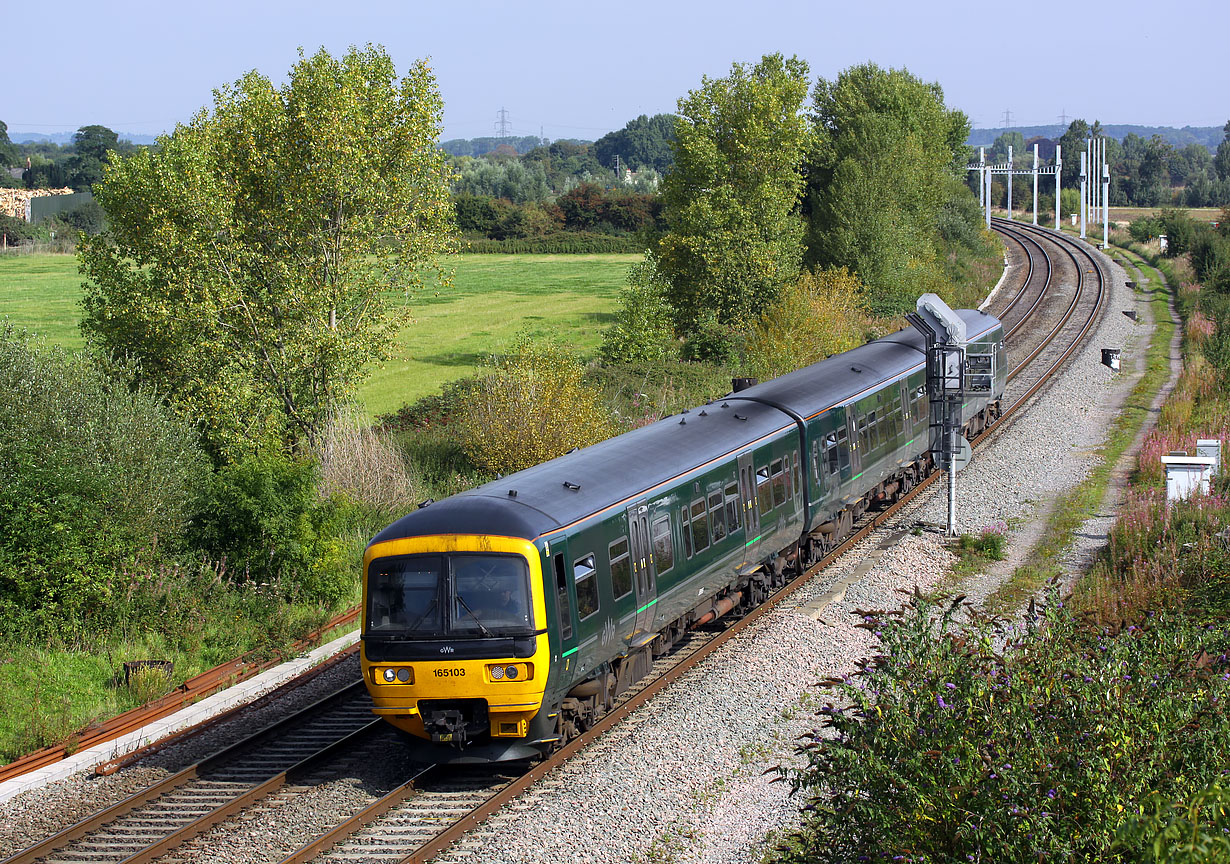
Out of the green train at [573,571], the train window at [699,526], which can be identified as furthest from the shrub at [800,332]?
the train window at [699,526]

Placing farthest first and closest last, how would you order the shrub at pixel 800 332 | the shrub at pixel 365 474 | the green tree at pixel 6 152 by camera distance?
1. the green tree at pixel 6 152
2. the shrub at pixel 800 332
3. the shrub at pixel 365 474

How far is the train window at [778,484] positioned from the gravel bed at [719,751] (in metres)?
1.62

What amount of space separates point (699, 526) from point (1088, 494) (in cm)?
1193

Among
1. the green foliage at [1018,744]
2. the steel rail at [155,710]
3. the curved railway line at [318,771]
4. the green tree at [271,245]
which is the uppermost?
Answer: the green tree at [271,245]

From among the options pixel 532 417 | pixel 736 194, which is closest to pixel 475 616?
pixel 532 417

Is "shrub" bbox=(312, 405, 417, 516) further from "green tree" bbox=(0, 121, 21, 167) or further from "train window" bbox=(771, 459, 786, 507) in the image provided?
"green tree" bbox=(0, 121, 21, 167)

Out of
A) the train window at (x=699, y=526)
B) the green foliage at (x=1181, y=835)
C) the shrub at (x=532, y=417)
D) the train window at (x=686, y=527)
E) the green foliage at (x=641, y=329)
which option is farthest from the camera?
the green foliage at (x=641, y=329)

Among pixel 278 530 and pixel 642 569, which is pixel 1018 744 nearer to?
pixel 642 569

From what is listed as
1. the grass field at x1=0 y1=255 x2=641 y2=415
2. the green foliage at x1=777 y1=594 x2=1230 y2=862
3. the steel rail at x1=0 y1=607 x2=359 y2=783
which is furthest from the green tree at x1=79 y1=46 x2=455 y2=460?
the green foliage at x1=777 y1=594 x2=1230 y2=862

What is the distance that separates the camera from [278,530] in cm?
1942

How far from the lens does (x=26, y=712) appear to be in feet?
46.4

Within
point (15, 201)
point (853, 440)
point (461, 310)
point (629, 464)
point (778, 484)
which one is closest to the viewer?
point (629, 464)

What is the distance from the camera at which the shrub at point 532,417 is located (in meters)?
23.7

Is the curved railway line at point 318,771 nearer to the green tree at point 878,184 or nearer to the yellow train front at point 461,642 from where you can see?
the yellow train front at point 461,642
